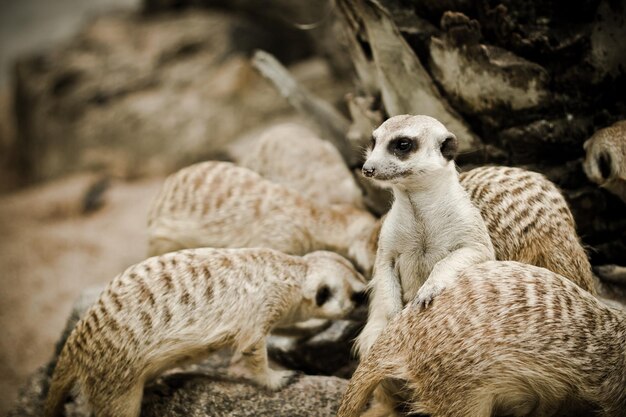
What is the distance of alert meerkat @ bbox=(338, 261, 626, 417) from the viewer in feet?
5.89

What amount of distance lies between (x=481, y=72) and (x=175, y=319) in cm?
163

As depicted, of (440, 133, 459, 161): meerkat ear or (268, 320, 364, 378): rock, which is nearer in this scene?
(440, 133, 459, 161): meerkat ear

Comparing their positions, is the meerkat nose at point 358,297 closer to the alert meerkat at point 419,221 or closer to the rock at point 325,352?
the rock at point 325,352

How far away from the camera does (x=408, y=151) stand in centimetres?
205

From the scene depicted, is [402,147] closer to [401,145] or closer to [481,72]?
[401,145]

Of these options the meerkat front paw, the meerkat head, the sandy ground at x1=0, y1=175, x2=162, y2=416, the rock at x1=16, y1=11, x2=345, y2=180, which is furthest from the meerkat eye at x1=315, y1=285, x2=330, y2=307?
the rock at x1=16, y1=11, x2=345, y2=180

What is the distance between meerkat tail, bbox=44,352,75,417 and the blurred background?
4.44 feet

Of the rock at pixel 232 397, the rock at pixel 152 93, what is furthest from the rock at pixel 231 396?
the rock at pixel 152 93

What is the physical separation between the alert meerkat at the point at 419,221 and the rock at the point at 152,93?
169 inches

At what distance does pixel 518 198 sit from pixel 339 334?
1.05 m

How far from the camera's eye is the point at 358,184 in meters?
3.54

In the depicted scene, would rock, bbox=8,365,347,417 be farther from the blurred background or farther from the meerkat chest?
the blurred background

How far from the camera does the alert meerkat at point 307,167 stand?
387cm

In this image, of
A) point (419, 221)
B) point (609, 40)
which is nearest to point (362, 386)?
point (419, 221)
